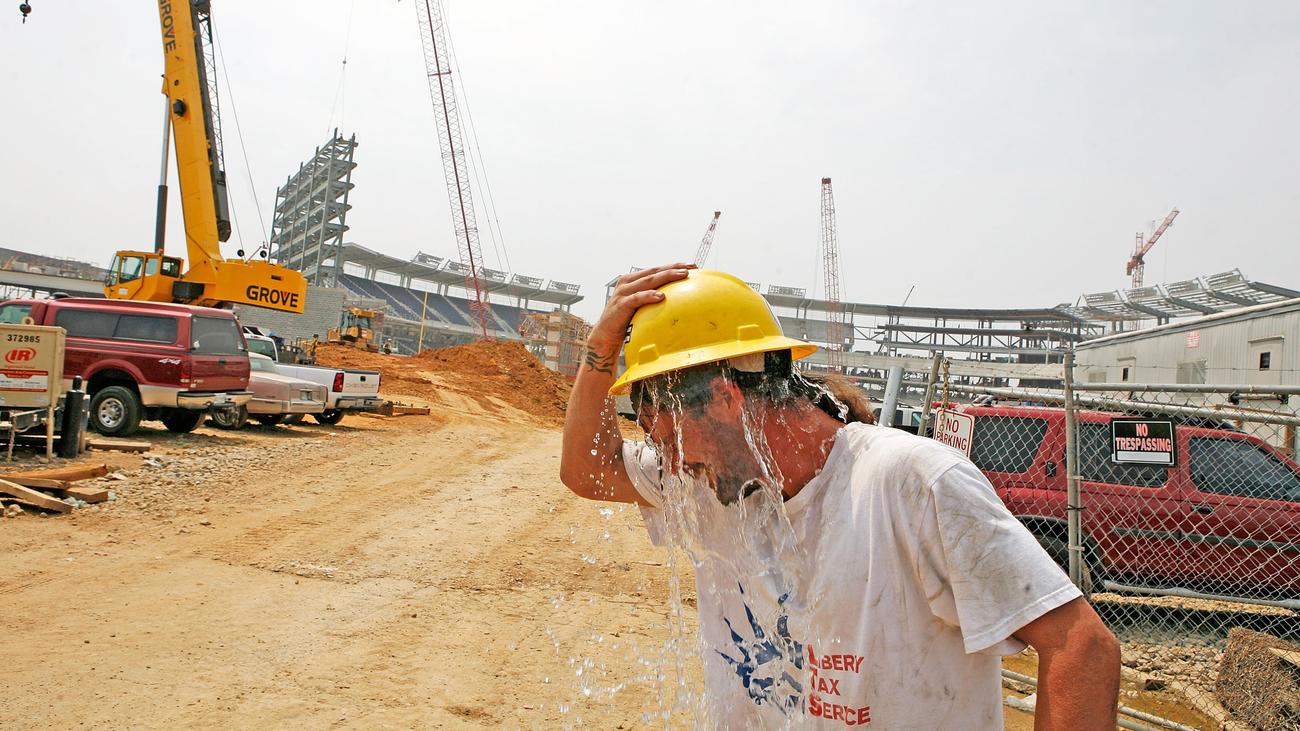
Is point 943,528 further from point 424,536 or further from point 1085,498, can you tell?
point 424,536

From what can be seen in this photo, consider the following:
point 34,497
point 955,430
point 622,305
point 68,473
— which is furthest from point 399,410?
point 622,305

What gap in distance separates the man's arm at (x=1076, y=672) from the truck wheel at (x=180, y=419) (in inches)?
546

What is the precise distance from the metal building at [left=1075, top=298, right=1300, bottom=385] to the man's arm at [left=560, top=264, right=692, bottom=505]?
1606 cm

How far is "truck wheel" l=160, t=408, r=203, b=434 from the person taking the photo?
12539 millimetres

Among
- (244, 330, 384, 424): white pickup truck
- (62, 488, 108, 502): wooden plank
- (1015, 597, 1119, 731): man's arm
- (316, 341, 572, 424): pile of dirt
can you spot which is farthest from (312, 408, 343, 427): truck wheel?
(1015, 597, 1119, 731): man's arm

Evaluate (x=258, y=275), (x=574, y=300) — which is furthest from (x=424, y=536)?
(x=574, y=300)

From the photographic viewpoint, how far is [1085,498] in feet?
20.6

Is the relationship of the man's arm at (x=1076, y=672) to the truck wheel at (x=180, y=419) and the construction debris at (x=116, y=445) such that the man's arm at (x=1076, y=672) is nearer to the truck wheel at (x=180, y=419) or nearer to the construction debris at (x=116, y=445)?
the construction debris at (x=116, y=445)

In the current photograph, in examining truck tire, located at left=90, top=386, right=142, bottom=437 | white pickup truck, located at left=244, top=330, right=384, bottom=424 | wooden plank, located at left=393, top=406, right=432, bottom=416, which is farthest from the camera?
wooden plank, located at left=393, top=406, right=432, bottom=416

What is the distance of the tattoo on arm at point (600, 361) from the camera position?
1.88 meters

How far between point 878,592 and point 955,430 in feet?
16.4

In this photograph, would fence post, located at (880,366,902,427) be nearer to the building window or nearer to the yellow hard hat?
the yellow hard hat

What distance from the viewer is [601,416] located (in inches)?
78.2

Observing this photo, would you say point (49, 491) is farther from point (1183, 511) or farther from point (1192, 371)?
point (1192, 371)
